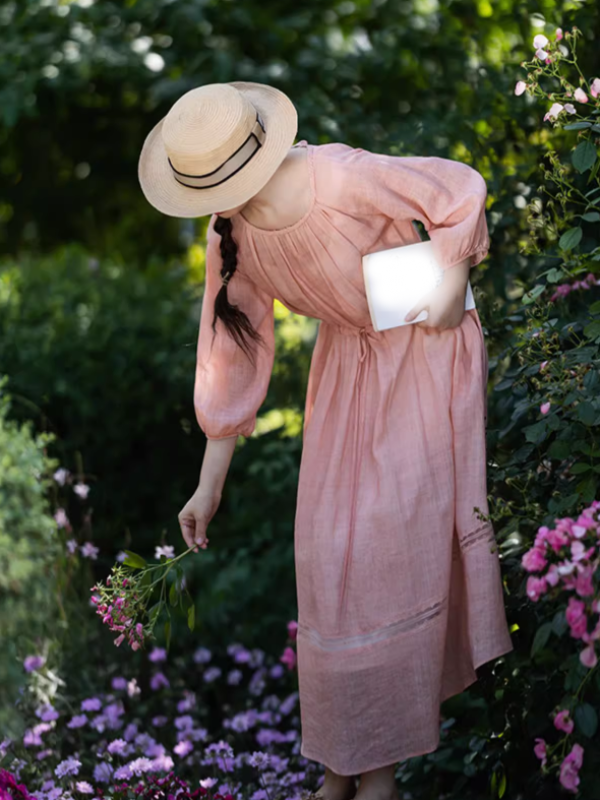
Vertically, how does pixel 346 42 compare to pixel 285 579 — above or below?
above

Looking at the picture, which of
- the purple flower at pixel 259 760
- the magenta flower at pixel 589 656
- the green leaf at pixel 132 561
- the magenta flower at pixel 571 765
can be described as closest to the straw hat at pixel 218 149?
the green leaf at pixel 132 561

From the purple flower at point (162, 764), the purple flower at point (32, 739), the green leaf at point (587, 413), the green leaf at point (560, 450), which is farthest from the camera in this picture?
the purple flower at point (32, 739)

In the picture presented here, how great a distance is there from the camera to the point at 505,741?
2.15 metres

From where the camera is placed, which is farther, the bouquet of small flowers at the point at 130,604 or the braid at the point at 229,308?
the braid at the point at 229,308

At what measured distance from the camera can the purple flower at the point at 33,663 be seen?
284cm

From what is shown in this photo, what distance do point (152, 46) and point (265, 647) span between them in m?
2.95

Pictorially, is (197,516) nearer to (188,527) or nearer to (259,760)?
(188,527)

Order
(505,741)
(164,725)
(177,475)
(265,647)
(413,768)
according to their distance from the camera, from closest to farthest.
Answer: (505,741), (413,768), (164,725), (265,647), (177,475)

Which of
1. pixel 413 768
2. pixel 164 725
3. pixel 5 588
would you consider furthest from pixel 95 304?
pixel 413 768

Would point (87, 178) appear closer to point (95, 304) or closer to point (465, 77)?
point (95, 304)

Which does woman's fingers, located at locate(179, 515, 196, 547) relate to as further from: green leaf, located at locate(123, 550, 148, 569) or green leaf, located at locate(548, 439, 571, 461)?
green leaf, located at locate(548, 439, 571, 461)

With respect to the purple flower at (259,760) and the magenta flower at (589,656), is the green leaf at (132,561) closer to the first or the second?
the purple flower at (259,760)

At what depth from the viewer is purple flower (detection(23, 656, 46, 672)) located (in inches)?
112

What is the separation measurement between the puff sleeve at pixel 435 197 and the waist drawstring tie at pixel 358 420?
25 centimetres
